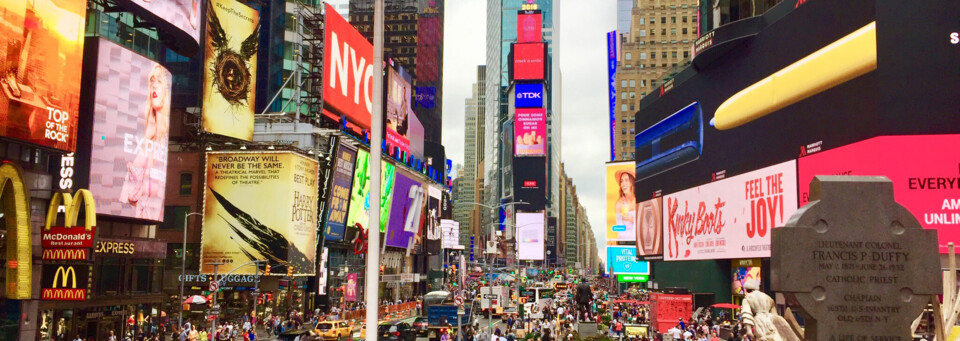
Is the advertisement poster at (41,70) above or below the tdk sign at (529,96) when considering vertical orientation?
below

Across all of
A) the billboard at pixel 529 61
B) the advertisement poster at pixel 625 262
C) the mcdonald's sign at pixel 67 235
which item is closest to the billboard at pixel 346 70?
the mcdonald's sign at pixel 67 235

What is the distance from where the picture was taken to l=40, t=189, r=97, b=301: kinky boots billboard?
120ft

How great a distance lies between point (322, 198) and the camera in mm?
68375

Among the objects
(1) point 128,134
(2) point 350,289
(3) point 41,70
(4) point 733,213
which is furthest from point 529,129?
(3) point 41,70

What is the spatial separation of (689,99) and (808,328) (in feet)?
174

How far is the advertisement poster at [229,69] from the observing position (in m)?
60.6

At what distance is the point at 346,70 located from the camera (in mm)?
73938

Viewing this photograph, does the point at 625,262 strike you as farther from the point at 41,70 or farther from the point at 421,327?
the point at 41,70

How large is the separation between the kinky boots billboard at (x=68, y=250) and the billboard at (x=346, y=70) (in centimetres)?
3141

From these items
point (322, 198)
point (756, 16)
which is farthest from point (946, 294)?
point (322, 198)

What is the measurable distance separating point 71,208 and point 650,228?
54006 millimetres

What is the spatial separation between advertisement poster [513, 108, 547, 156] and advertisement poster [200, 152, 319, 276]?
131 m

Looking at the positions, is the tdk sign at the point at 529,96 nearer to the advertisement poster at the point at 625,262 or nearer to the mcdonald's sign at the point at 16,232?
the advertisement poster at the point at 625,262

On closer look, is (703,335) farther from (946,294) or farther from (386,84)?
(386,84)
